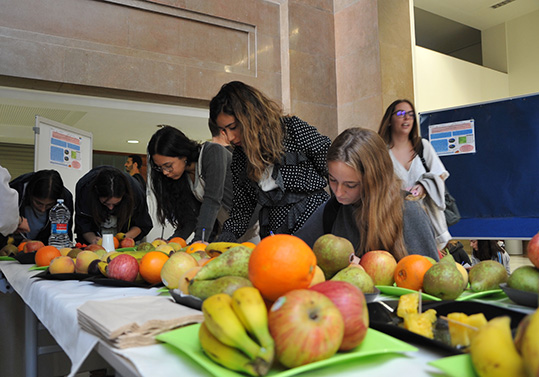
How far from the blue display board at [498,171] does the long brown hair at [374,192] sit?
229cm

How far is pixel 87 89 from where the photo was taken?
4594 millimetres

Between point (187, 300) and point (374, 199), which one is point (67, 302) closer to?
point (187, 300)

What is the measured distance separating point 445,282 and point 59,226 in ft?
7.65

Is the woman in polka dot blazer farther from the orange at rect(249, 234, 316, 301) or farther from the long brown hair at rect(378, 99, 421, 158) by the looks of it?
the orange at rect(249, 234, 316, 301)

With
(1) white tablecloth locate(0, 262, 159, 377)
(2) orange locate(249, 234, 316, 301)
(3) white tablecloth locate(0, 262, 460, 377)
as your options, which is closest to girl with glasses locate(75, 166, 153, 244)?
(1) white tablecloth locate(0, 262, 159, 377)

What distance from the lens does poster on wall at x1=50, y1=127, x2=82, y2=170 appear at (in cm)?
483

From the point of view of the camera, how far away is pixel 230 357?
543 millimetres

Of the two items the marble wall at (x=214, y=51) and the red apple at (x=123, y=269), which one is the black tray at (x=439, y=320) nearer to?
the red apple at (x=123, y=269)

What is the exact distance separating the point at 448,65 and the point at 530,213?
325 centimetres

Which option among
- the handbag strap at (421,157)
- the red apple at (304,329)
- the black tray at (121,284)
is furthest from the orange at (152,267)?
the handbag strap at (421,157)

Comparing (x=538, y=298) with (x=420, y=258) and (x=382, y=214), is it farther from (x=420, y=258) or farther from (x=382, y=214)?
(x=382, y=214)

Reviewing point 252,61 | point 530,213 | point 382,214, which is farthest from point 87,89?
point 530,213

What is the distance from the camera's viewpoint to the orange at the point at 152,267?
1.28 m

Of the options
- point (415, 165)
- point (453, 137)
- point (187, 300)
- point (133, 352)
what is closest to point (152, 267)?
point (187, 300)
